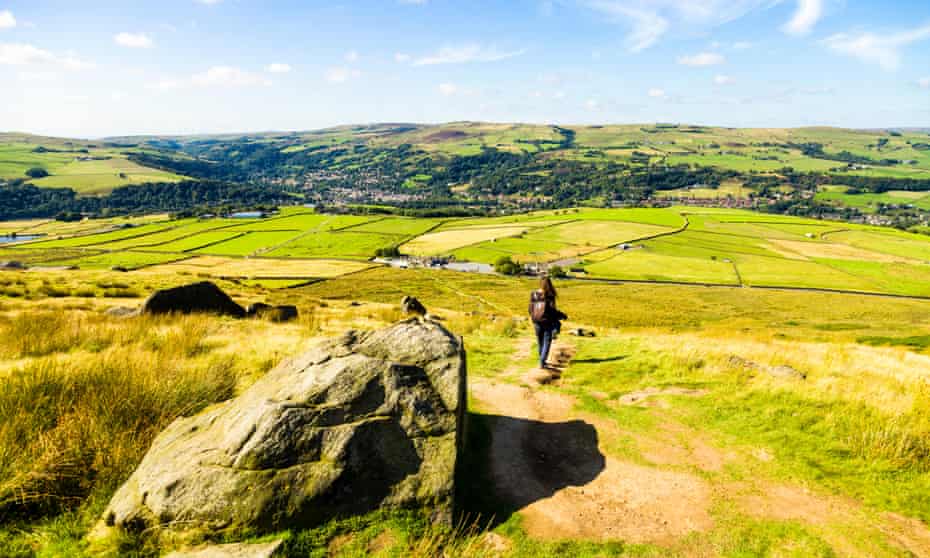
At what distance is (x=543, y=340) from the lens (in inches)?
619

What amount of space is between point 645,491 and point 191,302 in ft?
80.9

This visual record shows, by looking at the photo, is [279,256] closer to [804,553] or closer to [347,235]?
[347,235]

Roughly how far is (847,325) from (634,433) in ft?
232

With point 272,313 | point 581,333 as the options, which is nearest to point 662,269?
point 581,333

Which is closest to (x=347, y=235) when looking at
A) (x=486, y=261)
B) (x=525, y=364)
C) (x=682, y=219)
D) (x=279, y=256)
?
(x=279, y=256)

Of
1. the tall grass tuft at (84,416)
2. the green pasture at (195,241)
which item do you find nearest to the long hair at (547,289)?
the tall grass tuft at (84,416)

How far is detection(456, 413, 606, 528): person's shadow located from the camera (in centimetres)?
761

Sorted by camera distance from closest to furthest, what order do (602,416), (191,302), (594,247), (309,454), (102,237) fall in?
(309,454), (602,416), (191,302), (594,247), (102,237)

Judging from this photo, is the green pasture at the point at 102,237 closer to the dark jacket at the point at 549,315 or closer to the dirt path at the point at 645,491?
the dark jacket at the point at 549,315

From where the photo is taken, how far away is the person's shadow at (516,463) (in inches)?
300

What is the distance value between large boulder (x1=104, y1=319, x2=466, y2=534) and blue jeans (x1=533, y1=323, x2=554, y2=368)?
702 centimetres

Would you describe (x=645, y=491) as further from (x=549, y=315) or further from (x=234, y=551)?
(x=549, y=315)

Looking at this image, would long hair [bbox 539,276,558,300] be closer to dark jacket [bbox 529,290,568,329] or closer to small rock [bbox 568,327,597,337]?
dark jacket [bbox 529,290,568,329]

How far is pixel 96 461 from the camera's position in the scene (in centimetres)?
698
